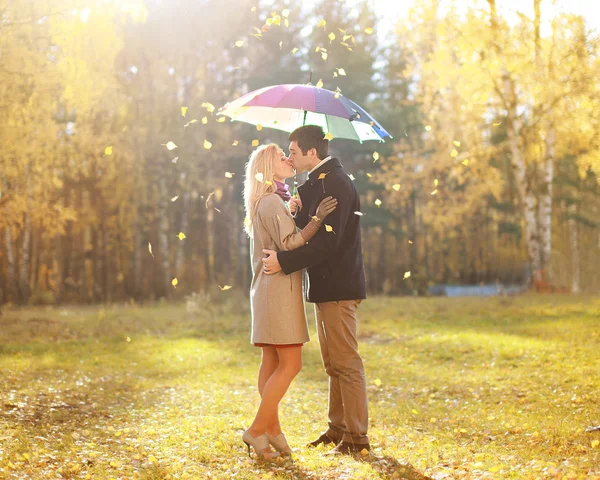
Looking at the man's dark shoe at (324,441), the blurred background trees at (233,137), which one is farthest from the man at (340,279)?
the blurred background trees at (233,137)

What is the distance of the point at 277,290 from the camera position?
201 inches

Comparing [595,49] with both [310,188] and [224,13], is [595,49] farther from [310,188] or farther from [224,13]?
[310,188]

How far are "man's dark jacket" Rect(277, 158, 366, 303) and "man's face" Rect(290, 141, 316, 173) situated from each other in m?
0.09

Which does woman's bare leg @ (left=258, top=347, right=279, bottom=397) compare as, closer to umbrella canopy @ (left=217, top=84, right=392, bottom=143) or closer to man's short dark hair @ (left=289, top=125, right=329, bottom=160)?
man's short dark hair @ (left=289, top=125, right=329, bottom=160)

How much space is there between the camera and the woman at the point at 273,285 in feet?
16.6

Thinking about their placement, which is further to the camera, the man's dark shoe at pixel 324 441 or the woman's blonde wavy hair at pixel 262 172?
the man's dark shoe at pixel 324 441

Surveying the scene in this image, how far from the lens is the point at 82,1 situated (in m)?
13.9

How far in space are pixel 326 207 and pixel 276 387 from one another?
1.36 meters

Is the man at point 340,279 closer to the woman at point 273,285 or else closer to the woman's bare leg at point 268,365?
the woman at point 273,285

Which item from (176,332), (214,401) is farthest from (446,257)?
(214,401)

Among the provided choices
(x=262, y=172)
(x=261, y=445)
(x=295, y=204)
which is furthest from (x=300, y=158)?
(x=261, y=445)

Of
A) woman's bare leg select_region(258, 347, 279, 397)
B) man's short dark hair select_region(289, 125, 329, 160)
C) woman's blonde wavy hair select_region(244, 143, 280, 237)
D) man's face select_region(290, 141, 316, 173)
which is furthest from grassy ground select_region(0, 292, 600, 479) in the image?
man's short dark hair select_region(289, 125, 329, 160)

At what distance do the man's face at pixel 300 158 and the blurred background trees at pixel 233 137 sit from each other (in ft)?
29.3

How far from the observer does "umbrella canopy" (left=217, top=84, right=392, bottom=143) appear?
17.8ft
